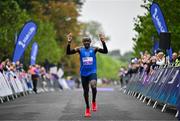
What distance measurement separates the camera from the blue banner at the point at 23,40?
1411 inches

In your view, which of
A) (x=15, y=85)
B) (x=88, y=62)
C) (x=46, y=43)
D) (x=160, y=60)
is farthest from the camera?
(x=46, y=43)

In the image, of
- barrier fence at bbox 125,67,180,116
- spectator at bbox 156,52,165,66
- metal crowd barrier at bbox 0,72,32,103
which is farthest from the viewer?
metal crowd barrier at bbox 0,72,32,103

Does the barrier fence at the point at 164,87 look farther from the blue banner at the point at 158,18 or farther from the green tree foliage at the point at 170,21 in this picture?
the green tree foliage at the point at 170,21

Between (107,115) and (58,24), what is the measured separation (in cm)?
6136

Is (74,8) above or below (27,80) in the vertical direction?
above

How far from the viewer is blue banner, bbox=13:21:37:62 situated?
118ft

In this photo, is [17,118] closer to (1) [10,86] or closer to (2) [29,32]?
(1) [10,86]

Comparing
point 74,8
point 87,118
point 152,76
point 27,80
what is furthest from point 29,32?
point 74,8

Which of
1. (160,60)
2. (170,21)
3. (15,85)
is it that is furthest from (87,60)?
(170,21)

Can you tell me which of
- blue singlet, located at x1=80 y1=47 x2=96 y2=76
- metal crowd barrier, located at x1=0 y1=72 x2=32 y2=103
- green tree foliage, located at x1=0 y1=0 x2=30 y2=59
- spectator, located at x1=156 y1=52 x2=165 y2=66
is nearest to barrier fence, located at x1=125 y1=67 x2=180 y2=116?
spectator, located at x1=156 y1=52 x2=165 y2=66

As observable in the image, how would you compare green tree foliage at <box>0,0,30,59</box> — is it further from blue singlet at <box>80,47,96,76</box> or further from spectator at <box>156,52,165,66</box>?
blue singlet at <box>80,47,96,76</box>

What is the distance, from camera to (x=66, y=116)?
51.2ft

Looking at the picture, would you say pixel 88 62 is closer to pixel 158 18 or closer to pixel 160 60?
pixel 160 60

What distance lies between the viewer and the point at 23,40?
36281mm
